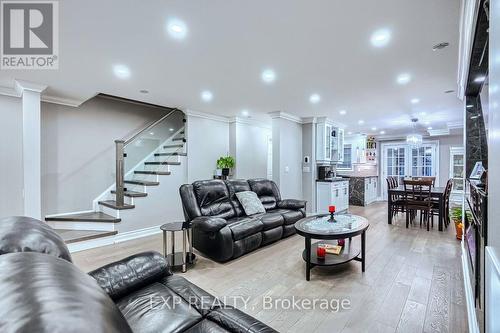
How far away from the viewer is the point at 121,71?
3.29 metres

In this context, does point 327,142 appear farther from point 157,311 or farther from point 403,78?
point 157,311

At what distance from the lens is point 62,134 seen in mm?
4785

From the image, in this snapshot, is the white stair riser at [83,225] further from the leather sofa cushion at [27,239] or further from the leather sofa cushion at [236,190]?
the leather sofa cushion at [27,239]

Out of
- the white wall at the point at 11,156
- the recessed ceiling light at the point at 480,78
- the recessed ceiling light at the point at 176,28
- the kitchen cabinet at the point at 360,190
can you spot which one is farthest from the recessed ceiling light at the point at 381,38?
the kitchen cabinet at the point at 360,190

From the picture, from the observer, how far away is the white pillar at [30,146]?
3.60 metres

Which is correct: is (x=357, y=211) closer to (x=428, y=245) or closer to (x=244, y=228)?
(x=428, y=245)

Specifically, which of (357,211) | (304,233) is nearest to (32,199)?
(304,233)

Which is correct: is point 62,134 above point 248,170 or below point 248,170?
above

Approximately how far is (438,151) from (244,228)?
26.7 feet

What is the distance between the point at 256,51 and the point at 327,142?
4506 millimetres

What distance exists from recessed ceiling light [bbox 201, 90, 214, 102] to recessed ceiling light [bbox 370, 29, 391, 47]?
2.60 m

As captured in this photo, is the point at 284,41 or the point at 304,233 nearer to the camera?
the point at 284,41

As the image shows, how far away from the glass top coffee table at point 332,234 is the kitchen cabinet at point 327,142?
11.1 feet

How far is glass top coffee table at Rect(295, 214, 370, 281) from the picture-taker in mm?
2791
